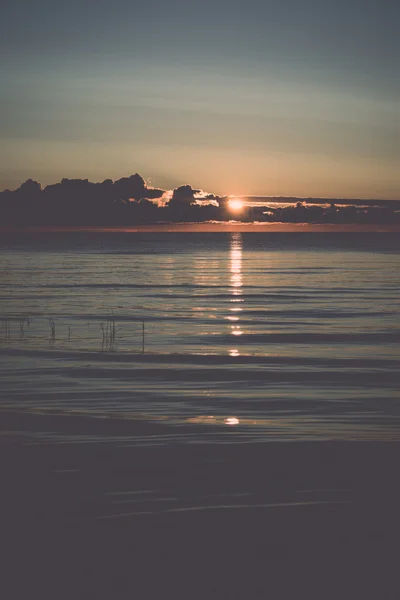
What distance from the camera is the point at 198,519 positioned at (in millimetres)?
11422

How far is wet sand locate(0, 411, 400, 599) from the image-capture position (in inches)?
375

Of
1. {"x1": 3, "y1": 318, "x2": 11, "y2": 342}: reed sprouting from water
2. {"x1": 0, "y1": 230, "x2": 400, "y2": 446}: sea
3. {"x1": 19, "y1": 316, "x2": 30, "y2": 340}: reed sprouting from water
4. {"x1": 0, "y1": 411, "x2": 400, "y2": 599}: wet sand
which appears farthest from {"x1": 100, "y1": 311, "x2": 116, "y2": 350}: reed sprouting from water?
{"x1": 0, "y1": 411, "x2": 400, "y2": 599}: wet sand

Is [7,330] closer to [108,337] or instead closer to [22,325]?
[22,325]

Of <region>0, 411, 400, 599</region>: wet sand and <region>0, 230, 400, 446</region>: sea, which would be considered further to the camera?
<region>0, 230, 400, 446</region>: sea

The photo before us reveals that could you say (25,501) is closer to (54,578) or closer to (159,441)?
(54,578)

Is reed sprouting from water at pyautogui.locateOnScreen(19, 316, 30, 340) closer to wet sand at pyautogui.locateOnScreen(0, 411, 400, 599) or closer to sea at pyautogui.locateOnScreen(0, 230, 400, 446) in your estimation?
sea at pyautogui.locateOnScreen(0, 230, 400, 446)

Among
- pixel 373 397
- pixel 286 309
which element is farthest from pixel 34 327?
pixel 373 397

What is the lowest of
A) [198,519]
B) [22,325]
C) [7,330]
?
[7,330]

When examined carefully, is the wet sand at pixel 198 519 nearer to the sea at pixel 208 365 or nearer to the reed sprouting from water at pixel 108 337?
the sea at pixel 208 365

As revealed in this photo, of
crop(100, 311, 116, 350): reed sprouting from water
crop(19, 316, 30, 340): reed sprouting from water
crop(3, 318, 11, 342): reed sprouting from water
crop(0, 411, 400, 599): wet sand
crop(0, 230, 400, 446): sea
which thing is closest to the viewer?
crop(0, 411, 400, 599): wet sand

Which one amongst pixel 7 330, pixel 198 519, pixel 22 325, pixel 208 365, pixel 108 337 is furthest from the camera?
pixel 7 330

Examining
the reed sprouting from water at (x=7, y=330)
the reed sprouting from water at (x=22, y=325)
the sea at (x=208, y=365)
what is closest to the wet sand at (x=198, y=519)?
the sea at (x=208, y=365)

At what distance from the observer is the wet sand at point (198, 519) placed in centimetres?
952

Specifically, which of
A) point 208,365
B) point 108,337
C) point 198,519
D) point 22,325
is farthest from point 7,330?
point 198,519
